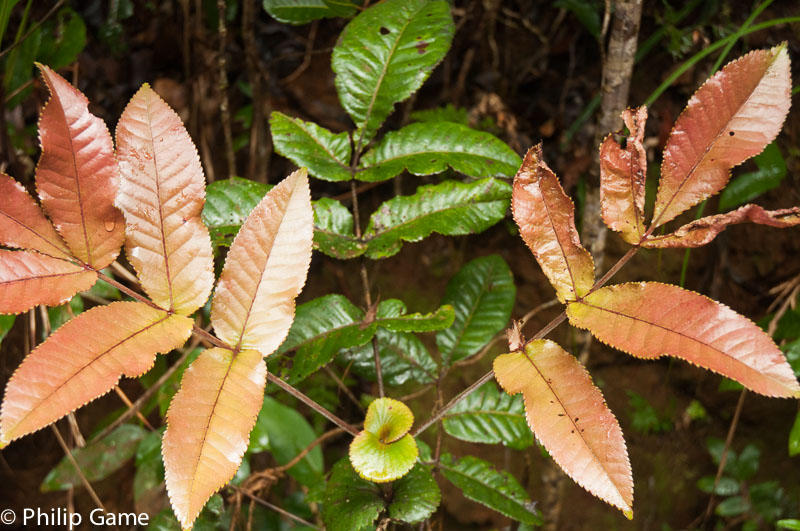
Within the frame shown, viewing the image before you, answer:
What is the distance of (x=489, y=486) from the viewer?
1.28 meters

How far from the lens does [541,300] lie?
6.62 ft

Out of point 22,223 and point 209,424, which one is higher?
point 22,223

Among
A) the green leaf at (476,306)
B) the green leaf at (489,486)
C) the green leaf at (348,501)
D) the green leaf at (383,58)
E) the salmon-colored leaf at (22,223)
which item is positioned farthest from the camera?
the green leaf at (476,306)

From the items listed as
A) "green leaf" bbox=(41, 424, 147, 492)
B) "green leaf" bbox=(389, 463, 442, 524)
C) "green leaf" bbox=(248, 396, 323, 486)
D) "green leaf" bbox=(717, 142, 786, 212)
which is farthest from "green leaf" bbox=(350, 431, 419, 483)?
"green leaf" bbox=(717, 142, 786, 212)

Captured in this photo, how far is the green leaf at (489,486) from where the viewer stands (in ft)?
4.09

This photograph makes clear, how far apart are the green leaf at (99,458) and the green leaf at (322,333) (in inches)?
32.6

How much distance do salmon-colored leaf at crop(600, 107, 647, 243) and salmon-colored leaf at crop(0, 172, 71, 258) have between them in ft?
2.65

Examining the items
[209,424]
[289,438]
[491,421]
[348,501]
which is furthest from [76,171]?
[289,438]

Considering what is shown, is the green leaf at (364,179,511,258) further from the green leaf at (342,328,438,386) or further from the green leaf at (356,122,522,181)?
the green leaf at (342,328,438,386)

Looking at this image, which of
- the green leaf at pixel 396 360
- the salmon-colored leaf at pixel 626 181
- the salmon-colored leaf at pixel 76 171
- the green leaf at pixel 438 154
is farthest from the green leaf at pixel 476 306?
the salmon-colored leaf at pixel 76 171

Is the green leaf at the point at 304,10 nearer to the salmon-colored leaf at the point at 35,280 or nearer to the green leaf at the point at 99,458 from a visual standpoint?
the salmon-colored leaf at the point at 35,280

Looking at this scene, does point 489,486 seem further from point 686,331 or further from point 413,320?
point 686,331

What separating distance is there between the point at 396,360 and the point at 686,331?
2.40ft

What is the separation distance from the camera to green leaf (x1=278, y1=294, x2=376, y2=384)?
106 cm
